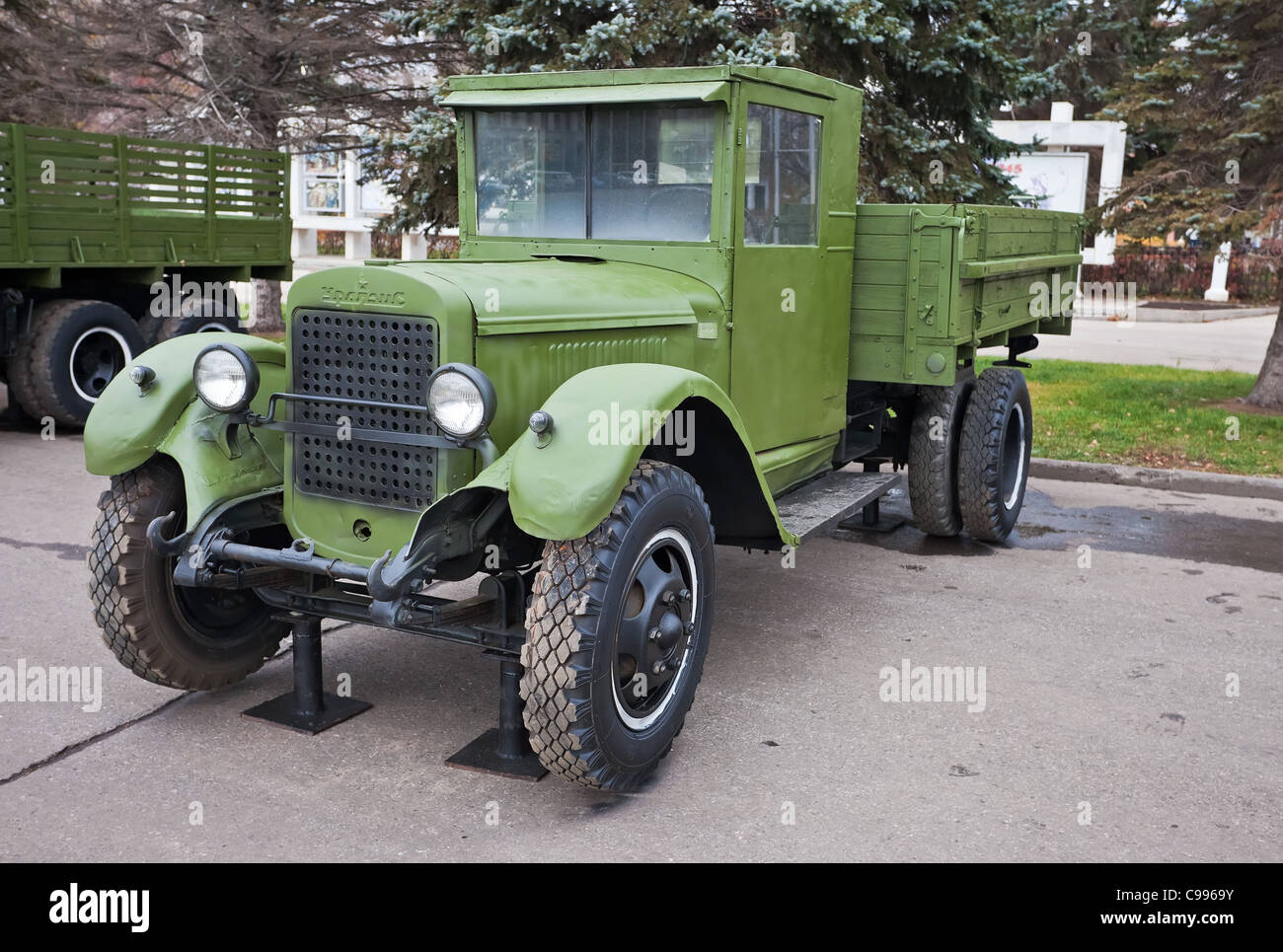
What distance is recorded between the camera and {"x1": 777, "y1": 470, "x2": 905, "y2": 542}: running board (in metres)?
5.23

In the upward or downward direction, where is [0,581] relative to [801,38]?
downward

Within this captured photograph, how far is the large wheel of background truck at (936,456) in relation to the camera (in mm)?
6816

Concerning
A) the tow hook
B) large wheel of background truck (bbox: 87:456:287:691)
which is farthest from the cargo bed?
the tow hook

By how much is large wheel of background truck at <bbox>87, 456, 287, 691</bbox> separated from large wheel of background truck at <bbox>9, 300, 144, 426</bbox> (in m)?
6.23

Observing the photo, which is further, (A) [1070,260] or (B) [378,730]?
(A) [1070,260]

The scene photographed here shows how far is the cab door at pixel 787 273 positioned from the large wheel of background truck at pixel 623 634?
1.24m

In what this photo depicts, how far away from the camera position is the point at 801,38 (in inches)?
403

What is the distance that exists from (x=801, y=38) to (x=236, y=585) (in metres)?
7.60

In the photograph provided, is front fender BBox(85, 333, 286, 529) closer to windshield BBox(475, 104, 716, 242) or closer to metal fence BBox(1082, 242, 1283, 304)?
windshield BBox(475, 104, 716, 242)

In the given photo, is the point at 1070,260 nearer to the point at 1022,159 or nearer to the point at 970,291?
the point at 970,291

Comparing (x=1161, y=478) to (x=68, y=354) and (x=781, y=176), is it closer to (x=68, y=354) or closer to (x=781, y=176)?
(x=781, y=176)

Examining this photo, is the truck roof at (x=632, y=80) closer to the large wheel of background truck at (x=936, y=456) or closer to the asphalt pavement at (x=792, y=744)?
the large wheel of background truck at (x=936, y=456)


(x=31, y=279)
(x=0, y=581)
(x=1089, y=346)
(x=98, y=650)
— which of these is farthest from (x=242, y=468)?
(x=1089, y=346)

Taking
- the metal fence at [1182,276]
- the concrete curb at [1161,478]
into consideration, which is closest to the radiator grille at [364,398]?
the concrete curb at [1161,478]
